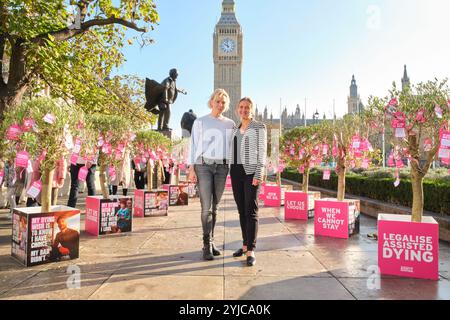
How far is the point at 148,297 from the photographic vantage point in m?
2.85

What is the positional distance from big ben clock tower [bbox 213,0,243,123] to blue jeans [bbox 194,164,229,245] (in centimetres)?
9204

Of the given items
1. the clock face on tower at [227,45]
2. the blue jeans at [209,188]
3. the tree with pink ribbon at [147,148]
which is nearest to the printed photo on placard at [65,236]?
the blue jeans at [209,188]

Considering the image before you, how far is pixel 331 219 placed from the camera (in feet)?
18.9

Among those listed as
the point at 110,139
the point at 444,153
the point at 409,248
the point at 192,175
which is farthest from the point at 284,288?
the point at 110,139

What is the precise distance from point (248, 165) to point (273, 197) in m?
6.36

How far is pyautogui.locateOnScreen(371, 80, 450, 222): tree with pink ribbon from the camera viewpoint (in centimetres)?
393

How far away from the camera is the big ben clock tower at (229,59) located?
96.8 m

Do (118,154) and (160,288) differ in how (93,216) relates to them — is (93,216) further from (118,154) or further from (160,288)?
(160,288)

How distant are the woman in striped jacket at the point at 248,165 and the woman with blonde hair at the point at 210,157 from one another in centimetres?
15

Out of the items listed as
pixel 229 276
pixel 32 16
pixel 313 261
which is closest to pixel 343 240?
pixel 313 261

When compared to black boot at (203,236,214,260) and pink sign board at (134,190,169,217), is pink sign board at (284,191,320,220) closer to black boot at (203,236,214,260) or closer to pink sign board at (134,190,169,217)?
pink sign board at (134,190,169,217)

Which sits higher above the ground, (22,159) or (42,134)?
(42,134)

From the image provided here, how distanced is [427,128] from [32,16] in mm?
8365
